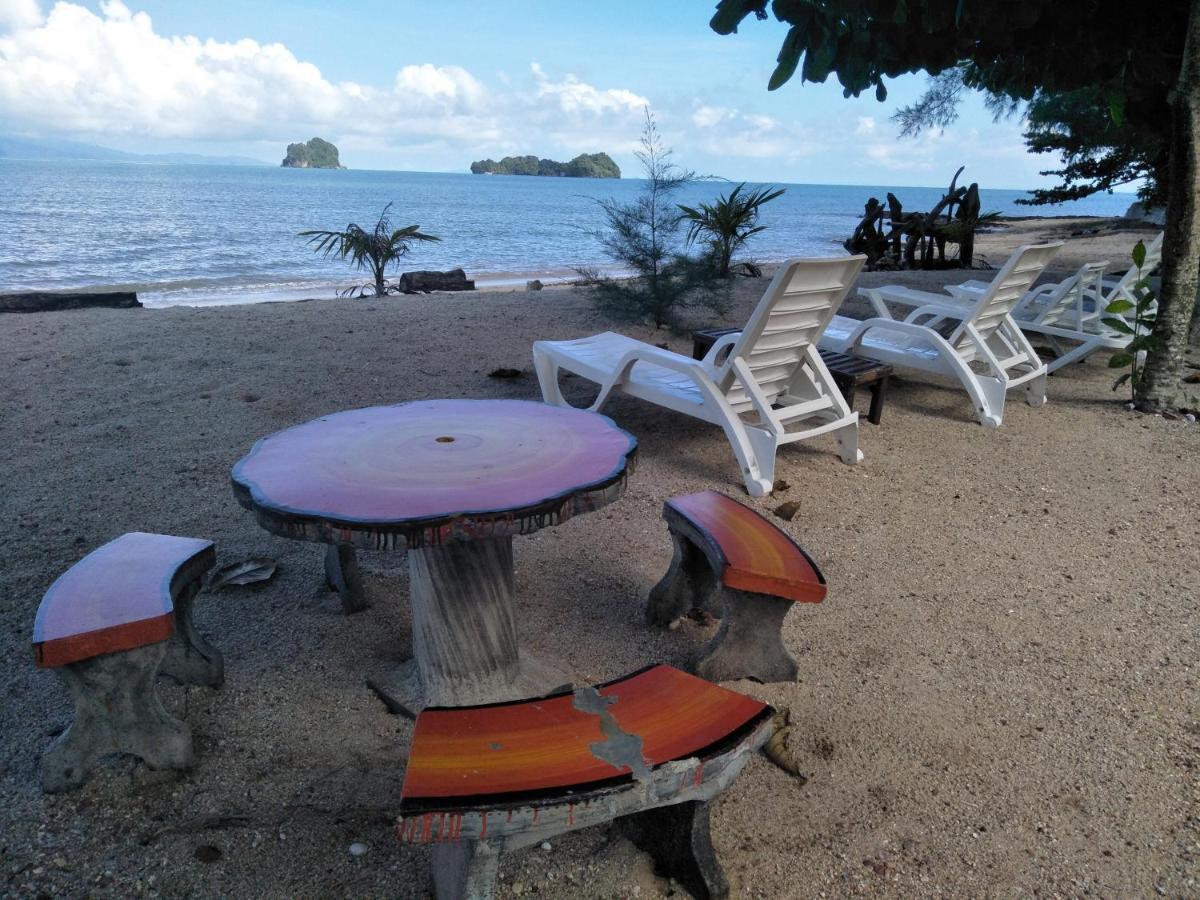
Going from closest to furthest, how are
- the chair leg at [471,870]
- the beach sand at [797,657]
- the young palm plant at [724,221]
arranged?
1. the chair leg at [471,870]
2. the beach sand at [797,657]
3. the young palm plant at [724,221]

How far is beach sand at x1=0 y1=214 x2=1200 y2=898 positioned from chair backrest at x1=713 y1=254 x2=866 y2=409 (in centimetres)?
51

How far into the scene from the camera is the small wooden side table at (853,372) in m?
4.60

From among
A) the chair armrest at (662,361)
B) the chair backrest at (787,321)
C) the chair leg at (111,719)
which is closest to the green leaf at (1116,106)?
the chair backrest at (787,321)

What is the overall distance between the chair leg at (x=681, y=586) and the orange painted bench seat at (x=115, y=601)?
4.67 feet

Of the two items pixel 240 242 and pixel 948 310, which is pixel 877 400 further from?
pixel 240 242

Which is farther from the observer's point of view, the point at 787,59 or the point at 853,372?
the point at 853,372

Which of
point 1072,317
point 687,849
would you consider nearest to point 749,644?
point 687,849

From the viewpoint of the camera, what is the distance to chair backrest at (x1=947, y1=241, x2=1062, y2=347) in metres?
4.91

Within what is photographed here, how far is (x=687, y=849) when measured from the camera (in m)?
1.71

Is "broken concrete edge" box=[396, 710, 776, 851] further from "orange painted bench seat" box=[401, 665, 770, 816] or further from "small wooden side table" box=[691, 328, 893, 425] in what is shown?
"small wooden side table" box=[691, 328, 893, 425]

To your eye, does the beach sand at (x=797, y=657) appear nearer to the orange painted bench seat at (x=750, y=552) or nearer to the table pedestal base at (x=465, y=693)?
the table pedestal base at (x=465, y=693)

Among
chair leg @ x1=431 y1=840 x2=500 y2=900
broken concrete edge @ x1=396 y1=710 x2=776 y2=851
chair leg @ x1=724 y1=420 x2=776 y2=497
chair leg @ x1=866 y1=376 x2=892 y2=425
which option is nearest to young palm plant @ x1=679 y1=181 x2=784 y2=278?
chair leg @ x1=866 y1=376 x2=892 y2=425

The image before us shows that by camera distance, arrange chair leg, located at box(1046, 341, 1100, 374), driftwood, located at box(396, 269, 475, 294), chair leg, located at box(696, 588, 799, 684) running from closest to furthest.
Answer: chair leg, located at box(696, 588, 799, 684) < chair leg, located at box(1046, 341, 1100, 374) < driftwood, located at box(396, 269, 475, 294)

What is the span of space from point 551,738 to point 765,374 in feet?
9.51
